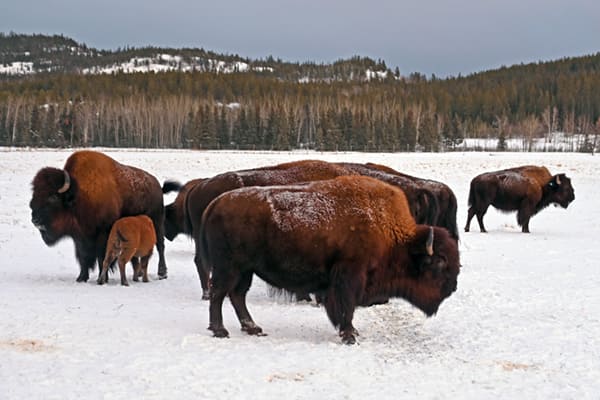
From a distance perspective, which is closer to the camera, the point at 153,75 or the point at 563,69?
the point at 153,75

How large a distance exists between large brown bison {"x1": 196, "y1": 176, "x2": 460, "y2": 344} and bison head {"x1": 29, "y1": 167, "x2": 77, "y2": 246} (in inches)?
180

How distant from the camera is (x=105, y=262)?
1100 centimetres

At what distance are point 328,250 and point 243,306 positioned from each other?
136 centimetres

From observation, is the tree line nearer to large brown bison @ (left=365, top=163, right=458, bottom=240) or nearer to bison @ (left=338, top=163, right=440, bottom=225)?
large brown bison @ (left=365, top=163, right=458, bottom=240)

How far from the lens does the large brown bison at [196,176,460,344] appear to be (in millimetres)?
7535

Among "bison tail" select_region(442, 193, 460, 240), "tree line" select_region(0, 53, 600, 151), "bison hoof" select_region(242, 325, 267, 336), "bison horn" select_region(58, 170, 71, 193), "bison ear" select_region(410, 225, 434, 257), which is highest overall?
"tree line" select_region(0, 53, 600, 151)

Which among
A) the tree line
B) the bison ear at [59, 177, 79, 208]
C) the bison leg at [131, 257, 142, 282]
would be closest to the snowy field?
the bison leg at [131, 257, 142, 282]

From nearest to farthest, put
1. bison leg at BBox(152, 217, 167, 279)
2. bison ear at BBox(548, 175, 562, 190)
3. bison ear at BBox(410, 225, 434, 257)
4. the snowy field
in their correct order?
the snowy field < bison ear at BBox(410, 225, 434, 257) < bison leg at BBox(152, 217, 167, 279) < bison ear at BBox(548, 175, 562, 190)

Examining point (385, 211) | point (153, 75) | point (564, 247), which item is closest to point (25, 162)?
point (564, 247)

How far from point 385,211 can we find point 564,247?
9958 mm

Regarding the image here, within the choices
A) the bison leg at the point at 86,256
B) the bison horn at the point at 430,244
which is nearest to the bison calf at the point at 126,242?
the bison leg at the point at 86,256

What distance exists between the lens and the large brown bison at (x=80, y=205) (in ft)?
37.1

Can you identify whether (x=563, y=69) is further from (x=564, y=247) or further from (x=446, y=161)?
(x=564, y=247)

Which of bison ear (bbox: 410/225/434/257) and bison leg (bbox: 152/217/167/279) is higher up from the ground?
bison ear (bbox: 410/225/434/257)
